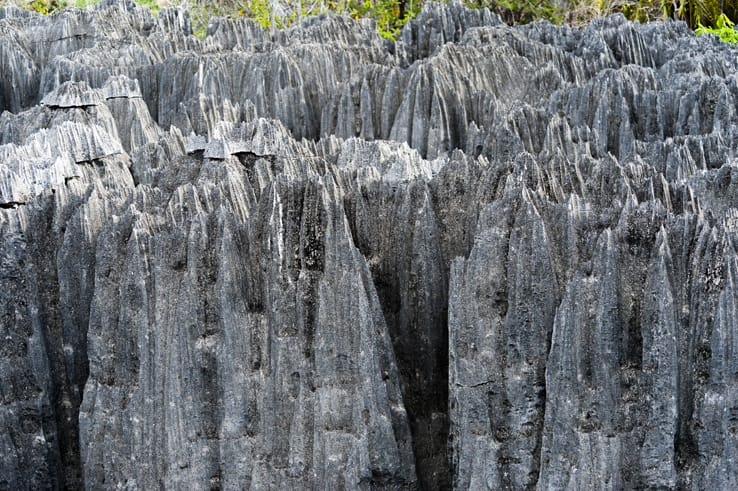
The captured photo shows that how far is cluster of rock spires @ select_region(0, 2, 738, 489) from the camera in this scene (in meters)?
4.93

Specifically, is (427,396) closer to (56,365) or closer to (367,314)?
(367,314)

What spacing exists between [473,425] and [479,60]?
298 inches

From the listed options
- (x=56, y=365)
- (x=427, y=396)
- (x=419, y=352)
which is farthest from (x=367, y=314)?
(x=56, y=365)

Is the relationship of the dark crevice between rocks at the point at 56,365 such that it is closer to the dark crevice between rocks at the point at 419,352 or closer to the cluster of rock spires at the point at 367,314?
the cluster of rock spires at the point at 367,314

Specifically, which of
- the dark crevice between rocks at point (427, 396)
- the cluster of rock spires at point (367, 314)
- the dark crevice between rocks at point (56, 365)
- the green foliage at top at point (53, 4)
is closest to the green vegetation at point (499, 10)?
the green foliage at top at point (53, 4)

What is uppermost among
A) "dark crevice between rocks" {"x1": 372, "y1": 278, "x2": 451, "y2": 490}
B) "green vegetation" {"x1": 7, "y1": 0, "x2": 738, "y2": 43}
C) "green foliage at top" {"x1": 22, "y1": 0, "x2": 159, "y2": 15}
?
"green foliage at top" {"x1": 22, "y1": 0, "x2": 159, "y2": 15}

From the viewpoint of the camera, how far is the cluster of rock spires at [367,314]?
194 inches

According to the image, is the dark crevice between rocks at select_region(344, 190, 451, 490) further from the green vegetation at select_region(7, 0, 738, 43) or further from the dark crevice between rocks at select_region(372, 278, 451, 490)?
the green vegetation at select_region(7, 0, 738, 43)

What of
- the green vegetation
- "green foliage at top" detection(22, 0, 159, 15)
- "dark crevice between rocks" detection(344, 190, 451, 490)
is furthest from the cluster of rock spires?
"green foliage at top" detection(22, 0, 159, 15)

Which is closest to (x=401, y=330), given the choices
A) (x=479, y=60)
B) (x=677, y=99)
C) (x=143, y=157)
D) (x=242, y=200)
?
(x=242, y=200)

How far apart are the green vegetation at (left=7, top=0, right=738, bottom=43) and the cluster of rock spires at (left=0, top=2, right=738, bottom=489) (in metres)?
13.0

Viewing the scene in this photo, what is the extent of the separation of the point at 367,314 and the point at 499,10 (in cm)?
1731

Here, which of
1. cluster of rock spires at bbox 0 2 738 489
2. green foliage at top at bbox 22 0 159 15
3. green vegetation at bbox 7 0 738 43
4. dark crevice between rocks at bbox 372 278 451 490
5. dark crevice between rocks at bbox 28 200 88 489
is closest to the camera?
cluster of rock spires at bbox 0 2 738 489

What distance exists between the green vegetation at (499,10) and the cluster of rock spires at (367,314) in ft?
42.8
